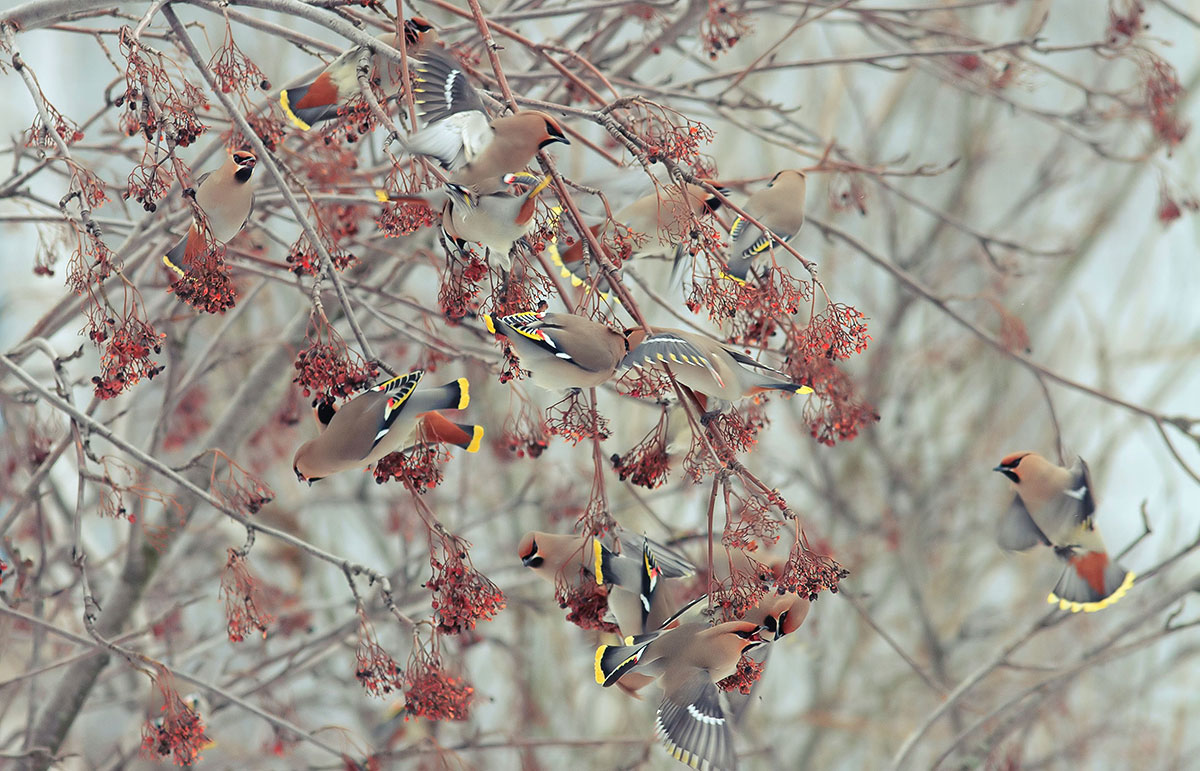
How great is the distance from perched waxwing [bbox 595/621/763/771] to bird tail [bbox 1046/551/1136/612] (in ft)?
2.39

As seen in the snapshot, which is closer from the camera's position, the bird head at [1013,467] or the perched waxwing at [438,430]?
the perched waxwing at [438,430]

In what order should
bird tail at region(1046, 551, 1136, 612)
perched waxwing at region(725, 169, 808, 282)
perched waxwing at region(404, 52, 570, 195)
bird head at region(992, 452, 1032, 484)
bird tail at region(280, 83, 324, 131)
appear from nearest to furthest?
perched waxwing at region(404, 52, 570, 195) → bird tail at region(280, 83, 324, 131) → perched waxwing at region(725, 169, 808, 282) → bird head at region(992, 452, 1032, 484) → bird tail at region(1046, 551, 1136, 612)

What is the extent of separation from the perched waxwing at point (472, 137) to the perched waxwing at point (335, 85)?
7 cm

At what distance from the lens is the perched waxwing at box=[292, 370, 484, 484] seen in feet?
2.64

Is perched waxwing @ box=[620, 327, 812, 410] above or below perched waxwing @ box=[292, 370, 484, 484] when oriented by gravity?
above

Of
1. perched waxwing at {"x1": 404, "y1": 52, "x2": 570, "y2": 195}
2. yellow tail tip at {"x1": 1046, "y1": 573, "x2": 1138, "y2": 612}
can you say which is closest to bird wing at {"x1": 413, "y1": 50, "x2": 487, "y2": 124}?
perched waxwing at {"x1": 404, "y1": 52, "x2": 570, "y2": 195}

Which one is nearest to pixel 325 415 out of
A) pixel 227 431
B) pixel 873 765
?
pixel 227 431

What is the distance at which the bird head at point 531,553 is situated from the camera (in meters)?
0.97

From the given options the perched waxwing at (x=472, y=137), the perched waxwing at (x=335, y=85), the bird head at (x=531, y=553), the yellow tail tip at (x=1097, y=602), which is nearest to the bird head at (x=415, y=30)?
the perched waxwing at (x=335, y=85)

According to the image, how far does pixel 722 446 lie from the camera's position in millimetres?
814

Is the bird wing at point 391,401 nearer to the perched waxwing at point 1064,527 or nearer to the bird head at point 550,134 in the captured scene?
the bird head at point 550,134

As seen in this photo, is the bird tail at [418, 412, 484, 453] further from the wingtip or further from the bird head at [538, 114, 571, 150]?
the bird head at [538, 114, 571, 150]

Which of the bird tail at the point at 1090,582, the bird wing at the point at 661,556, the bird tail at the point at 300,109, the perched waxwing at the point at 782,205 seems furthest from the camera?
the bird tail at the point at 1090,582

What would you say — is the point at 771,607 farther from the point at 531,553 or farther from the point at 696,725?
the point at 531,553
